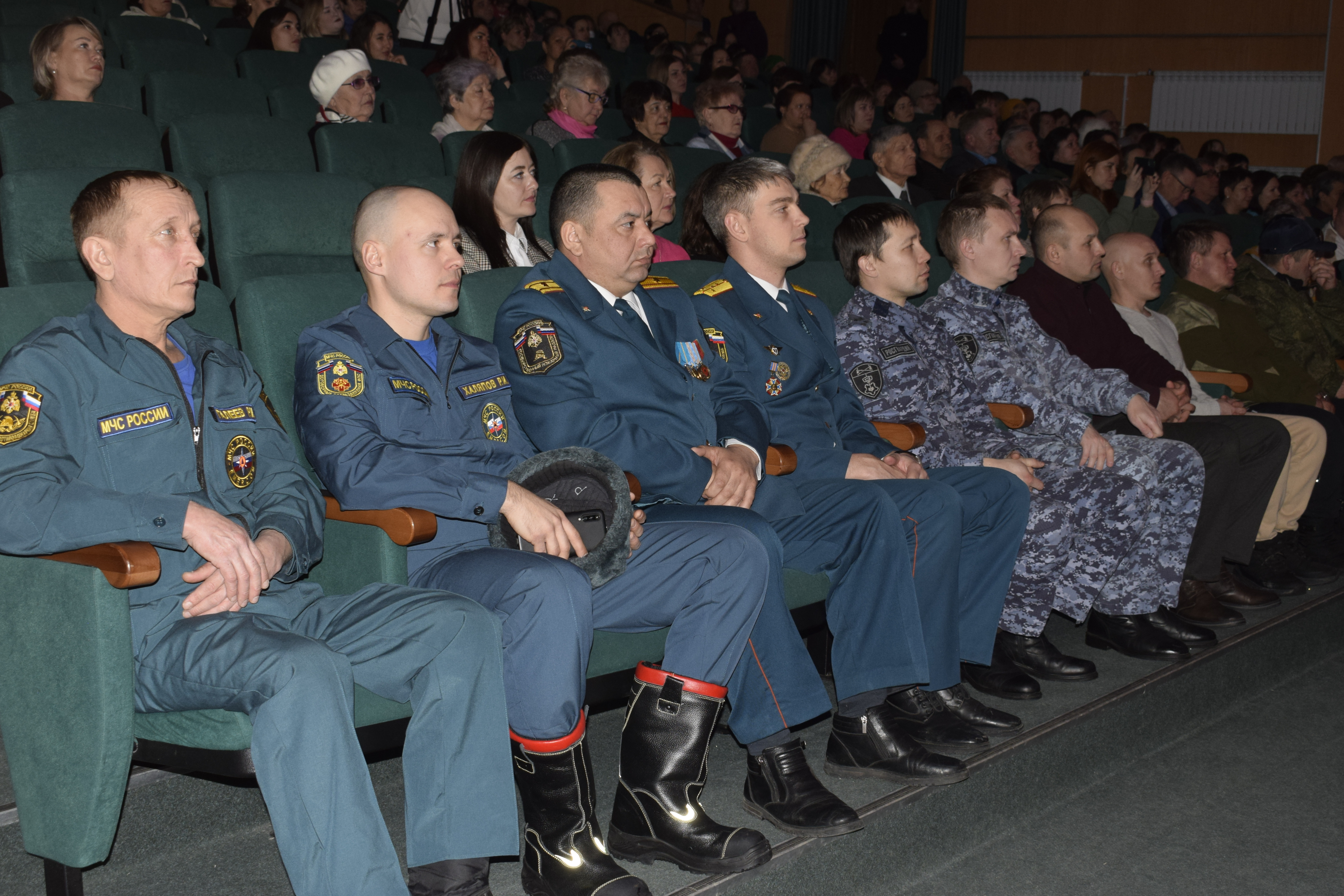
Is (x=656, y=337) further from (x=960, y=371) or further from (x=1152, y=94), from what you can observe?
(x=1152, y=94)

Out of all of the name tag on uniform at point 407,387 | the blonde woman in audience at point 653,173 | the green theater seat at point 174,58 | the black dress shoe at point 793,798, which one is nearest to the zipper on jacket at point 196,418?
the name tag on uniform at point 407,387

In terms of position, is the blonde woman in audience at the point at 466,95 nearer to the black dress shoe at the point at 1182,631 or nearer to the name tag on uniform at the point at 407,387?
the name tag on uniform at the point at 407,387

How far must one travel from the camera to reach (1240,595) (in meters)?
2.93

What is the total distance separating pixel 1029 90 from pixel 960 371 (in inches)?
353

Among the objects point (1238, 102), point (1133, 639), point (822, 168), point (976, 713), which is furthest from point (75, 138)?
point (1238, 102)

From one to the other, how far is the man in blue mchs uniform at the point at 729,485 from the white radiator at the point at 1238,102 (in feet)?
30.9

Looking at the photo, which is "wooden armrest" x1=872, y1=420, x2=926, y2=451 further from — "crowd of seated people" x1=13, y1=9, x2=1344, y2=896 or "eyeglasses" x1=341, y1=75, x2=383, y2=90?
"eyeglasses" x1=341, y1=75, x2=383, y2=90

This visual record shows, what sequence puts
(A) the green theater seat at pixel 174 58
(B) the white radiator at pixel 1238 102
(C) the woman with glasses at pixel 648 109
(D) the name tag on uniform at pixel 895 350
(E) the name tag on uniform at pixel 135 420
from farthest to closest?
(B) the white radiator at pixel 1238 102 → (C) the woman with glasses at pixel 648 109 → (A) the green theater seat at pixel 174 58 → (D) the name tag on uniform at pixel 895 350 → (E) the name tag on uniform at pixel 135 420

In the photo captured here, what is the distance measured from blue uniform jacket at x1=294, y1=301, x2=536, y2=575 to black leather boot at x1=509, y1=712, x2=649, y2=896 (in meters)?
0.35

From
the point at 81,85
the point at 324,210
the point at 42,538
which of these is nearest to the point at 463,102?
the point at 81,85

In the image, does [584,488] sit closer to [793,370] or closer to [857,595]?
[857,595]

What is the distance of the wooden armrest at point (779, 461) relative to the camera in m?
2.06

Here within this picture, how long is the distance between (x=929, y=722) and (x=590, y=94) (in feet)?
9.31

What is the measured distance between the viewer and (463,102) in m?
3.83
